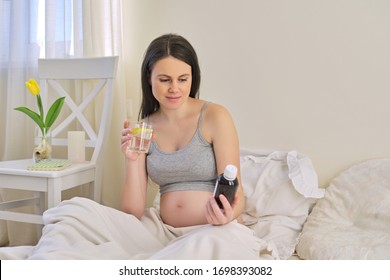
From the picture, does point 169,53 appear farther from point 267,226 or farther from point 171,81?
point 267,226

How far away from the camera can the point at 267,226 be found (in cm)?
157

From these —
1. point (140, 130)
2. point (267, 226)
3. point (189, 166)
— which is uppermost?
point (140, 130)

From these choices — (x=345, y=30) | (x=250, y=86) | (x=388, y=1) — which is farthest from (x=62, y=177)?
(x=388, y=1)

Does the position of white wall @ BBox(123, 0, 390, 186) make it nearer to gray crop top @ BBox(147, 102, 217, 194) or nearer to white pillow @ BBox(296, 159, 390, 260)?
white pillow @ BBox(296, 159, 390, 260)

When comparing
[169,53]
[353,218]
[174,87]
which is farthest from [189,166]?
[353,218]

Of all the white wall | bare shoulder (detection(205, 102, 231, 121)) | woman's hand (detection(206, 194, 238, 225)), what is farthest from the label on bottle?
the white wall

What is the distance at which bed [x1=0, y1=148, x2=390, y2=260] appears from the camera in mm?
1071

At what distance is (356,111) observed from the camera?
5.91 ft

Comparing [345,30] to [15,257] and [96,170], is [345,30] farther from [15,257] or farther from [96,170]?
[15,257]

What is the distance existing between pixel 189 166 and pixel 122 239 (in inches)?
11.7

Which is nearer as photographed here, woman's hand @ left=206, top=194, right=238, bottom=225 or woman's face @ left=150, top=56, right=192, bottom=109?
woman's hand @ left=206, top=194, right=238, bottom=225

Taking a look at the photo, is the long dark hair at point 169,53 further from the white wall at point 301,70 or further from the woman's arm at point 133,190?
the white wall at point 301,70

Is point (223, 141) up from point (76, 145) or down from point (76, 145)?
up
